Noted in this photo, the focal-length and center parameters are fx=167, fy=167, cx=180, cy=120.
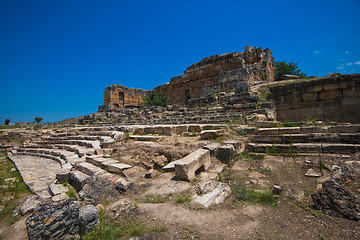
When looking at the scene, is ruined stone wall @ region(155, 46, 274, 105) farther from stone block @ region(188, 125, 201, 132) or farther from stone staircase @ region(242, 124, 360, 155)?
stone staircase @ region(242, 124, 360, 155)

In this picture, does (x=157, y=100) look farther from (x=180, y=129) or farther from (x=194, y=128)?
(x=194, y=128)

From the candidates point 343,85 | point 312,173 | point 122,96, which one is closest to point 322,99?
point 343,85

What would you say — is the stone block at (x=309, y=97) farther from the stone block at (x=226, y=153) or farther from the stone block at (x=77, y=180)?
the stone block at (x=77, y=180)

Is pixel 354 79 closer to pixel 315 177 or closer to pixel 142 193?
pixel 315 177

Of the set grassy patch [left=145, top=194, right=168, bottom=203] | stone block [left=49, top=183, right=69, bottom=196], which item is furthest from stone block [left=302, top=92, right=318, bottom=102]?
stone block [left=49, top=183, right=69, bottom=196]

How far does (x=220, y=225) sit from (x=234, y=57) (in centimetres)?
1633

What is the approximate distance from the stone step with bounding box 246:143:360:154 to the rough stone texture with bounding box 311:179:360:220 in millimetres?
1696

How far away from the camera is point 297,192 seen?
2434mm

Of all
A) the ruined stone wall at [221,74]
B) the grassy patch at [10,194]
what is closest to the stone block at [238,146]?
the grassy patch at [10,194]

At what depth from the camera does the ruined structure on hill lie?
12609mm

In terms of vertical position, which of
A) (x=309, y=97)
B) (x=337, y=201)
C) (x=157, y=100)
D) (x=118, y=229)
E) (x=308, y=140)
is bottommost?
(x=118, y=229)

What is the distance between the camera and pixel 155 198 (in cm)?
263

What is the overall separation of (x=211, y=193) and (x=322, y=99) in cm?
785

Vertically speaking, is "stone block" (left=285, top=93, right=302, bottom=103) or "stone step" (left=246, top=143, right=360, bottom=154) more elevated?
"stone block" (left=285, top=93, right=302, bottom=103)
